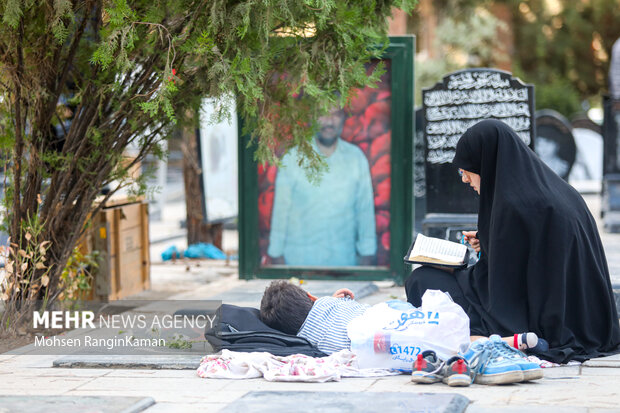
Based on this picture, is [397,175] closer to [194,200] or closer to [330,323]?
[330,323]

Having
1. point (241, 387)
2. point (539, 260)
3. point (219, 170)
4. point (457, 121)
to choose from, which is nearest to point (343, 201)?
point (457, 121)

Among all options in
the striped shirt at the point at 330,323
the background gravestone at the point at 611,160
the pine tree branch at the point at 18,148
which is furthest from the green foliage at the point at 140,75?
the background gravestone at the point at 611,160

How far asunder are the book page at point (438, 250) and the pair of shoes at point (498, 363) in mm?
934

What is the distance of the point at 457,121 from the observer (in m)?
7.88

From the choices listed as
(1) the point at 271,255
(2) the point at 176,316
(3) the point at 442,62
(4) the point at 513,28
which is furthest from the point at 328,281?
(4) the point at 513,28

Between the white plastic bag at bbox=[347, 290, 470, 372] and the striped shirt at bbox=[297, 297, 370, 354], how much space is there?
115 mm

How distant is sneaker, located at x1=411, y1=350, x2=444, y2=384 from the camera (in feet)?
13.8

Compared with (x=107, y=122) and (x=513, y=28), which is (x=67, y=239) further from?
(x=513, y=28)

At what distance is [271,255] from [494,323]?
3.53 m

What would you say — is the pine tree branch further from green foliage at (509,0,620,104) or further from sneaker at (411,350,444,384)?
green foliage at (509,0,620,104)

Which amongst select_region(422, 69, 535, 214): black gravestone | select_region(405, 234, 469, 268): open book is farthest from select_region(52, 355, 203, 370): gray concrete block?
select_region(422, 69, 535, 214): black gravestone

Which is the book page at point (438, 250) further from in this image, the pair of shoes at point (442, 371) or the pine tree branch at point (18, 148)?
the pine tree branch at point (18, 148)

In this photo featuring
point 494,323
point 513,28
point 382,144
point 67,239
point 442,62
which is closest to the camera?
point 494,323

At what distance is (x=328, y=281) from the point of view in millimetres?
7934
